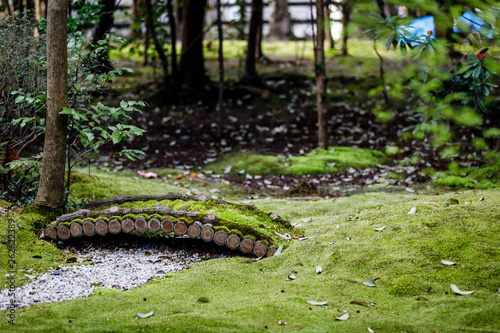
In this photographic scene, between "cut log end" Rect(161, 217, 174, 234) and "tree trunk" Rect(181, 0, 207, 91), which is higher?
"tree trunk" Rect(181, 0, 207, 91)

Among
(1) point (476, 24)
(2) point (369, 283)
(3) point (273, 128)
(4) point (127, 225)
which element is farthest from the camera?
(3) point (273, 128)

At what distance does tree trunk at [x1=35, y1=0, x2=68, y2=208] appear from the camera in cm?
436

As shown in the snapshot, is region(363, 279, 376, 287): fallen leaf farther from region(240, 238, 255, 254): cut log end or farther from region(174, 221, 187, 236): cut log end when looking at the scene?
region(174, 221, 187, 236): cut log end

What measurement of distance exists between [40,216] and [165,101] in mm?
7789

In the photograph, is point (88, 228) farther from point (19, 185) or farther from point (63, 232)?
point (19, 185)

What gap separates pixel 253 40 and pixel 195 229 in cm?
909

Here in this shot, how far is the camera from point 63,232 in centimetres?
436

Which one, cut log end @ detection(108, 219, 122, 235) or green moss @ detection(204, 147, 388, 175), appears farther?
green moss @ detection(204, 147, 388, 175)

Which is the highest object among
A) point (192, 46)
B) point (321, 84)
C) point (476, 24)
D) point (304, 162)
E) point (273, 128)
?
point (192, 46)

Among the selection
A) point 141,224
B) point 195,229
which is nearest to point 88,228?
point 141,224

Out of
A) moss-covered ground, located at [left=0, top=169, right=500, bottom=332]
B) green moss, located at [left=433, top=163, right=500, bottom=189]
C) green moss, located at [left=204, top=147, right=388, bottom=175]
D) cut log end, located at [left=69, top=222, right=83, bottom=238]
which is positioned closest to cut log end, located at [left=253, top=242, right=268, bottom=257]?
moss-covered ground, located at [left=0, top=169, right=500, bottom=332]

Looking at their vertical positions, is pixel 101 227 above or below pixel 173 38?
below

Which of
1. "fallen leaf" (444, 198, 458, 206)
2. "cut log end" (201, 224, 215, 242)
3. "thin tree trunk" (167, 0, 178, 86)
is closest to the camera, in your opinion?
"cut log end" (201, 224, 215, 242)

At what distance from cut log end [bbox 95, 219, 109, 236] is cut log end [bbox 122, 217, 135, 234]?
167mm
